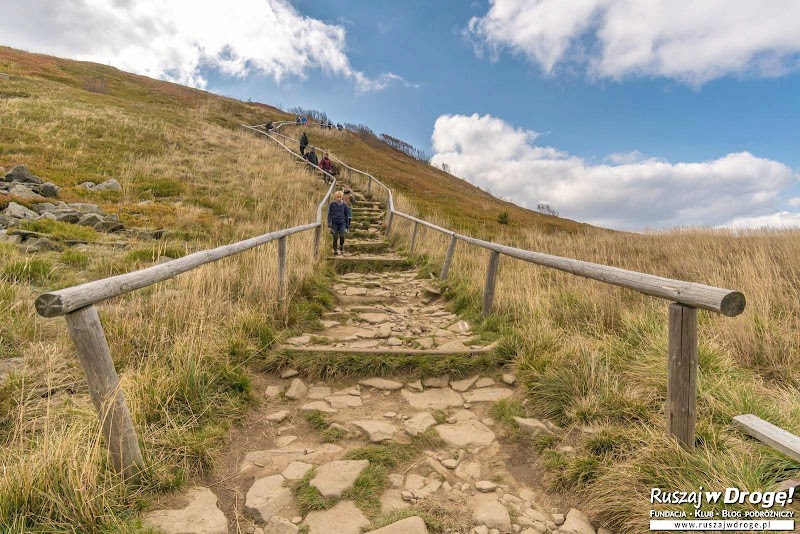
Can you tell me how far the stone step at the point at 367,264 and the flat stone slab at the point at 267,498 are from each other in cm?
653

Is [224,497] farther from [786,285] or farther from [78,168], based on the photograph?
[78,168]

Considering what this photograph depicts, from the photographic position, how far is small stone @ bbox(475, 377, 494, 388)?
396cm

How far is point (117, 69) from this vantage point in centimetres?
4262

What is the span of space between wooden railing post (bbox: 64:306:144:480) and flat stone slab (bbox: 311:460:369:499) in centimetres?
102

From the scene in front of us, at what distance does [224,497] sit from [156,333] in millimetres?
1913

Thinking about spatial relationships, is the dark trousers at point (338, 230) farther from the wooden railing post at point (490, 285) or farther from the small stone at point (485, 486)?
the small stone at point (485, 486)

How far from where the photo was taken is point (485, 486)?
2.62 m

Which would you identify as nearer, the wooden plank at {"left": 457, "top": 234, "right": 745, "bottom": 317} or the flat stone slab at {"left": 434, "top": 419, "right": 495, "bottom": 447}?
the wooden plank at {"left": 457, "top": 234, "right": 745, "bottom": 317}

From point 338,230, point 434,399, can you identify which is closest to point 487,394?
point 434,399

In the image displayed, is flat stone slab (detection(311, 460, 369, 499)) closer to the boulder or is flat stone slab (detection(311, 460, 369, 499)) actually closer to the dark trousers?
the boulder

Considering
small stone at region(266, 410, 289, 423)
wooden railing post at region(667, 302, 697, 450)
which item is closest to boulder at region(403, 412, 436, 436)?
small stone at region(266, 410, 289, 423)

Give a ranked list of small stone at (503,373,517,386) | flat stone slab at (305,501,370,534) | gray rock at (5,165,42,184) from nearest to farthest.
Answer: flat stone slab at (305,501,370,534) < small stone at (503,373,517,386) < gray rock at (5,165,42,184)

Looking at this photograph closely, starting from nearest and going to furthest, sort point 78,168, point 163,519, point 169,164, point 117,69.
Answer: point 163,519, point 78,168, point 169,164, point 117,69

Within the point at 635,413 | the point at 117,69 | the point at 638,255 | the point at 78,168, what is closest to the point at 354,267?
the point at 638,255
